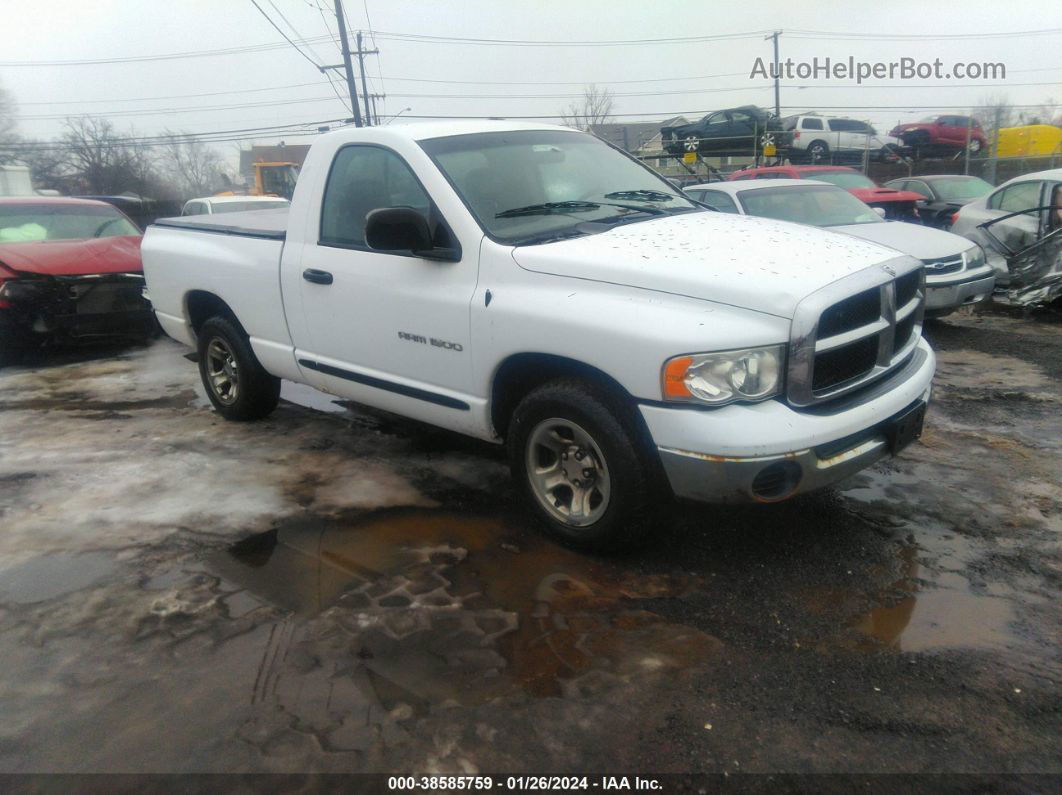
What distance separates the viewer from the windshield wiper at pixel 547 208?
13.0 ft

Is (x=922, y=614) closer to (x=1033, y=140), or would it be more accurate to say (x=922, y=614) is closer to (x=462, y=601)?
(x=462, y=601)

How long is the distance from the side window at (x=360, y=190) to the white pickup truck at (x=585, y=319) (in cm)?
1

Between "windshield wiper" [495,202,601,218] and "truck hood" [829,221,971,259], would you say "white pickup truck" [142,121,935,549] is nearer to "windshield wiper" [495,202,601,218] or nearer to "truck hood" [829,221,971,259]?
"windshield wiper" [495,202,601,218]

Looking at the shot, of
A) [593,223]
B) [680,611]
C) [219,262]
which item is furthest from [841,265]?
[219,262]

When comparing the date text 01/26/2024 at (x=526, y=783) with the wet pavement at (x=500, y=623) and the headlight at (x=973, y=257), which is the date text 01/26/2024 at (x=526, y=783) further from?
the headlight at (x=973, y=257)

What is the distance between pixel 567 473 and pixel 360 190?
201 centimetres

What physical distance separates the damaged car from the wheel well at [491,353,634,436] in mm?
7273

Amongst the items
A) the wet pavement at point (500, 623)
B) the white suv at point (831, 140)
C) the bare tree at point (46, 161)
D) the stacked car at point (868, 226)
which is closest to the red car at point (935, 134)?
the white suv at point (831, 140)

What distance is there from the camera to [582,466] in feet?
11.9

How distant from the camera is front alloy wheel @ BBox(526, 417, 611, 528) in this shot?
11.6 ft

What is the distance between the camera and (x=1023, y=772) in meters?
2.34

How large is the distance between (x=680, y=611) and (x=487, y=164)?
239 centimetres

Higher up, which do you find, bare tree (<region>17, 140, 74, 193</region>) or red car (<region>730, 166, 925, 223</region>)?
bare tree (<region>17, 140, 74, 193</region>)

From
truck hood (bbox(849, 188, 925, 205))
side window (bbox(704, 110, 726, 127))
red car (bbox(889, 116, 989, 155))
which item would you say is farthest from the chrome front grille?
red car (bbox(889, 116, 989, 155))
